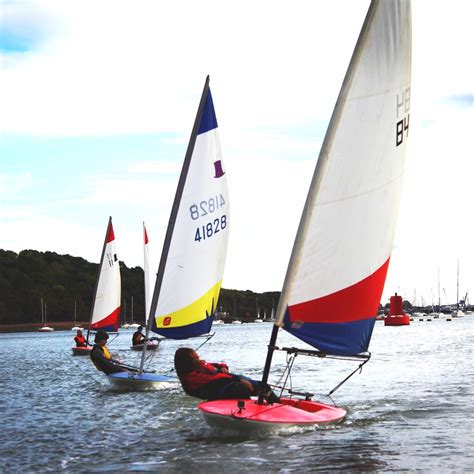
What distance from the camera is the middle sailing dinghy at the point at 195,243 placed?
2023 cm

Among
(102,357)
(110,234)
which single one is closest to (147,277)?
(110,234)

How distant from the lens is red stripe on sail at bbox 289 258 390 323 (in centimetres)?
1308

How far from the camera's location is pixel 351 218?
1325 cm

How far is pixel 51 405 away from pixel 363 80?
1256 cm

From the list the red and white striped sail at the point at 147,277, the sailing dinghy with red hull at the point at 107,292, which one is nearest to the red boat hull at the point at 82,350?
the red and white striped sail at the point at 147,277

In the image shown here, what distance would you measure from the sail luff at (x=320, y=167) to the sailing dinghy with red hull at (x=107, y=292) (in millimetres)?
27438

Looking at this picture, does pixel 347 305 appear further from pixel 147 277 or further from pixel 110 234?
pixel 147 277

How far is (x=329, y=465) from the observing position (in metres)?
12.2

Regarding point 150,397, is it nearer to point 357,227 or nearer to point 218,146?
point 218,146

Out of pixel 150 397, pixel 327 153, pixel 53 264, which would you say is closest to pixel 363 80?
pixel 327 153

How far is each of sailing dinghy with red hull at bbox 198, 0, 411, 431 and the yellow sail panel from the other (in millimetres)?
6551

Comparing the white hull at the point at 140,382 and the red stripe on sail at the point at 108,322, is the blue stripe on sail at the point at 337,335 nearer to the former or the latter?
the white hull at the point at 140,382

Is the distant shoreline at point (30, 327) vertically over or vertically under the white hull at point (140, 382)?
over

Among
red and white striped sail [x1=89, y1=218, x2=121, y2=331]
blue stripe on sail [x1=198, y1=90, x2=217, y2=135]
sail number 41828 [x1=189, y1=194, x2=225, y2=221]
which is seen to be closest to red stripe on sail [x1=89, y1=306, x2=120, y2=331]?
red and white striped sail [x1=89, y1=218, x2=121, y2=331]
